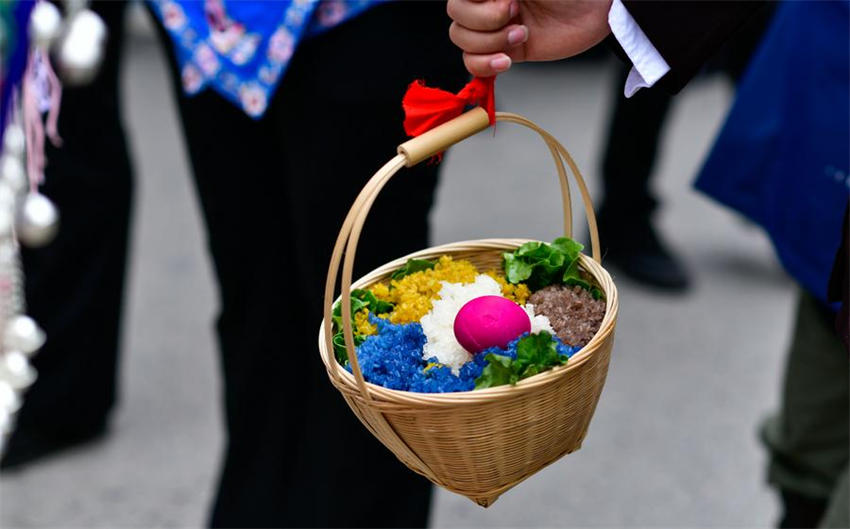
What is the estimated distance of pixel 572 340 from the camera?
943mm

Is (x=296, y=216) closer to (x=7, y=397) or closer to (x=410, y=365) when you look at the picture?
(x=410, y=365)

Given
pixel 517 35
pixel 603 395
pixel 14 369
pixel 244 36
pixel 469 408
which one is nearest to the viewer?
pixel 469 408

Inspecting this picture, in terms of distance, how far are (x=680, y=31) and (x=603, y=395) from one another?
4.75 ft

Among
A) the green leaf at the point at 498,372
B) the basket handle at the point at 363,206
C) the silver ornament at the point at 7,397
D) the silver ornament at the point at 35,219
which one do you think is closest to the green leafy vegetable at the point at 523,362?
the green leaf at the point at 498,372

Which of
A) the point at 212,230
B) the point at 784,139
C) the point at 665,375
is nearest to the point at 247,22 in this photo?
the point at 212,230

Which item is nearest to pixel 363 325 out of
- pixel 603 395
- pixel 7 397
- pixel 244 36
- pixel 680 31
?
pixel 680 31

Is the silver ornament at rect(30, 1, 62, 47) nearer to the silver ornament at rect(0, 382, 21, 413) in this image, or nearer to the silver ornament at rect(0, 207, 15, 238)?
the silver ornament at rect(0, 207, 15, 238)

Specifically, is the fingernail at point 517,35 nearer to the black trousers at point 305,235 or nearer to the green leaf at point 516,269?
the green leaf at point 516,269

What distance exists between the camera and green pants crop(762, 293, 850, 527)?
1561 mm

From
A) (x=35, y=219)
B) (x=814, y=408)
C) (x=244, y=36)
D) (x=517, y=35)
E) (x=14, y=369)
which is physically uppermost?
(x=517, y=35)

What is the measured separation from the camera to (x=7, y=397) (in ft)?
6.05

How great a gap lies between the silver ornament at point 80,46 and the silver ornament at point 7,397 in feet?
1.86

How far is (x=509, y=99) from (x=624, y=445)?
7.27 ft

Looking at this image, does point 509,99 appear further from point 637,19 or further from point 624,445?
point 637,19
